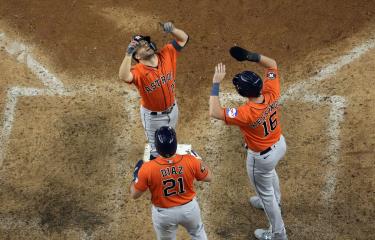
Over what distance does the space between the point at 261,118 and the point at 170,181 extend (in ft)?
4.51

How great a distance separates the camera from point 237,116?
6285mm

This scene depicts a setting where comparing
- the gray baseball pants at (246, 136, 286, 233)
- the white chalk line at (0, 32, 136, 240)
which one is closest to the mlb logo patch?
the gray baseball pants at (246, 136, 286, 233)

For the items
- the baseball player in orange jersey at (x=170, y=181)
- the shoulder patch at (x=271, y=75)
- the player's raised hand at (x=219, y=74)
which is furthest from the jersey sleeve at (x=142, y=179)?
the shoulder patch at (x=271, y=75)

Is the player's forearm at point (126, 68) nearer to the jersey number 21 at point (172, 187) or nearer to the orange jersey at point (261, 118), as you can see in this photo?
the orange jersey at point (261, 118)

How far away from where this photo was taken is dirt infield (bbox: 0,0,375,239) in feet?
25.3

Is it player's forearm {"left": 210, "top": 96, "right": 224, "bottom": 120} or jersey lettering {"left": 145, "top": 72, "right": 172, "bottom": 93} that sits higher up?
player's forearm {"left": 210, "top": 96, "right": 224, "bottom": 120}

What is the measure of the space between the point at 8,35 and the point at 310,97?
585 centimetres

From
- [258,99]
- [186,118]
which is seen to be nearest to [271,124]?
[258,99]

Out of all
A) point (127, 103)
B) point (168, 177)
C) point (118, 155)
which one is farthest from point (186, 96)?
point (168, 177)

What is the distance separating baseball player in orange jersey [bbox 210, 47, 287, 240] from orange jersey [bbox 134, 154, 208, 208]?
810 millimetres

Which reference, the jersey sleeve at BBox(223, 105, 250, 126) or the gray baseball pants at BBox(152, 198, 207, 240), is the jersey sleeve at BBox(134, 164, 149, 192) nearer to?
the gray baseball pants at BBox(152, 198, 207, 240)

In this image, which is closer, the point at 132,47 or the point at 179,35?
the point at 132,47

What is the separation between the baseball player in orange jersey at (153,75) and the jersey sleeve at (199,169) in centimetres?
106

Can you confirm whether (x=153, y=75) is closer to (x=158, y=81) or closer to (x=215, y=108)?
(x=158, y=81)
